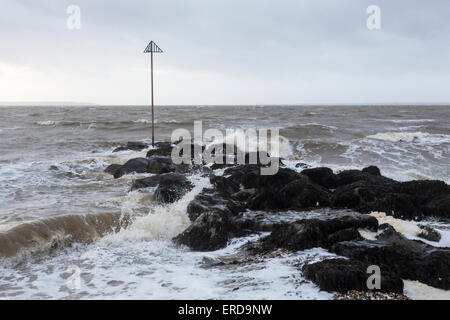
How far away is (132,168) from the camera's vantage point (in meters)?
14.6

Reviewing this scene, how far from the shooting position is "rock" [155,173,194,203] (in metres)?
10.1

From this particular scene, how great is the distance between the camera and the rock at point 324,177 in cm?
1134

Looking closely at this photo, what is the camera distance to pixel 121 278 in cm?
540

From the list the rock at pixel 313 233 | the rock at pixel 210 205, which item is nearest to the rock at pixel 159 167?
the rock at pixel 210 205

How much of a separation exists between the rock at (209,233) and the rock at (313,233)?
74cm

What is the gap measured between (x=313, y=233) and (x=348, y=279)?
1791 millimetres

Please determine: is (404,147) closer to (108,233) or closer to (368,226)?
(368,226)

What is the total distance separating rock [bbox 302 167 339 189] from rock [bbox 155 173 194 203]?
4.00m

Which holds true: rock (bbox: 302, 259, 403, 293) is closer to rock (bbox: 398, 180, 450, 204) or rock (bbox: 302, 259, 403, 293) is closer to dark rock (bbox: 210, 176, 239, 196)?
rock (bbox: 398, 180, 450, 204)

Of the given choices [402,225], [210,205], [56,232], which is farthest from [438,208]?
[56,232]

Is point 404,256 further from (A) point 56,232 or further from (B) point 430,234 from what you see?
(A) point 56,232

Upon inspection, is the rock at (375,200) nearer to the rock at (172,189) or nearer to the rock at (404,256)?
the rock at (404,256)
